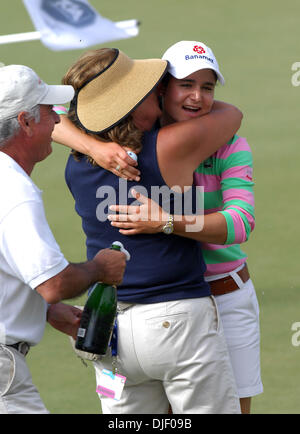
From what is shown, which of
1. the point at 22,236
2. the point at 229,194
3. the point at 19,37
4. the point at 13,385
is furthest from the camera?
the point at 19,37

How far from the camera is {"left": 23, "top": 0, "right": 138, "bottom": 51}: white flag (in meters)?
11.8

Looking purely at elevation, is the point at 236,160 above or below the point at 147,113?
below

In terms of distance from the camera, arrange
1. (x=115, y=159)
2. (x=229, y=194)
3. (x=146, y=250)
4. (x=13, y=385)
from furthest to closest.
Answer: (x=229, y=194), (x=146, y=250), (x=115, y=159), (x=13, y=385)

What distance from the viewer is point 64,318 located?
3658 mm

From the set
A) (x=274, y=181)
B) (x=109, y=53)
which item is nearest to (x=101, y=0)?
(x=274, y=181)

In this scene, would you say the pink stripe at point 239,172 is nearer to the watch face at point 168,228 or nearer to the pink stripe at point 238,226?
the pink stripe at point 238,226

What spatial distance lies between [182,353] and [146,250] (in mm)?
428

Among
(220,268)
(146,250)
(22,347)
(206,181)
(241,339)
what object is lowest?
(241,339)

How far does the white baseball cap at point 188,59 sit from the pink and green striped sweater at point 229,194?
341mm

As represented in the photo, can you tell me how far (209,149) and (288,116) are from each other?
6295 mm

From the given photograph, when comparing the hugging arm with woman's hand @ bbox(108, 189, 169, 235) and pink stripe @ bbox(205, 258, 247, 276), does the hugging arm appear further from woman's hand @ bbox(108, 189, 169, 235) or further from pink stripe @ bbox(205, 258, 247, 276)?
pink stripe @ bbox(205, 258, 247, 276)

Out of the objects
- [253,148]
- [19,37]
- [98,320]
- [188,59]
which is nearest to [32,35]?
[19,37]

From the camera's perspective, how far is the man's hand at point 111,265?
336 cm

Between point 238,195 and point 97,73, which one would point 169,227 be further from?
point 97,73
